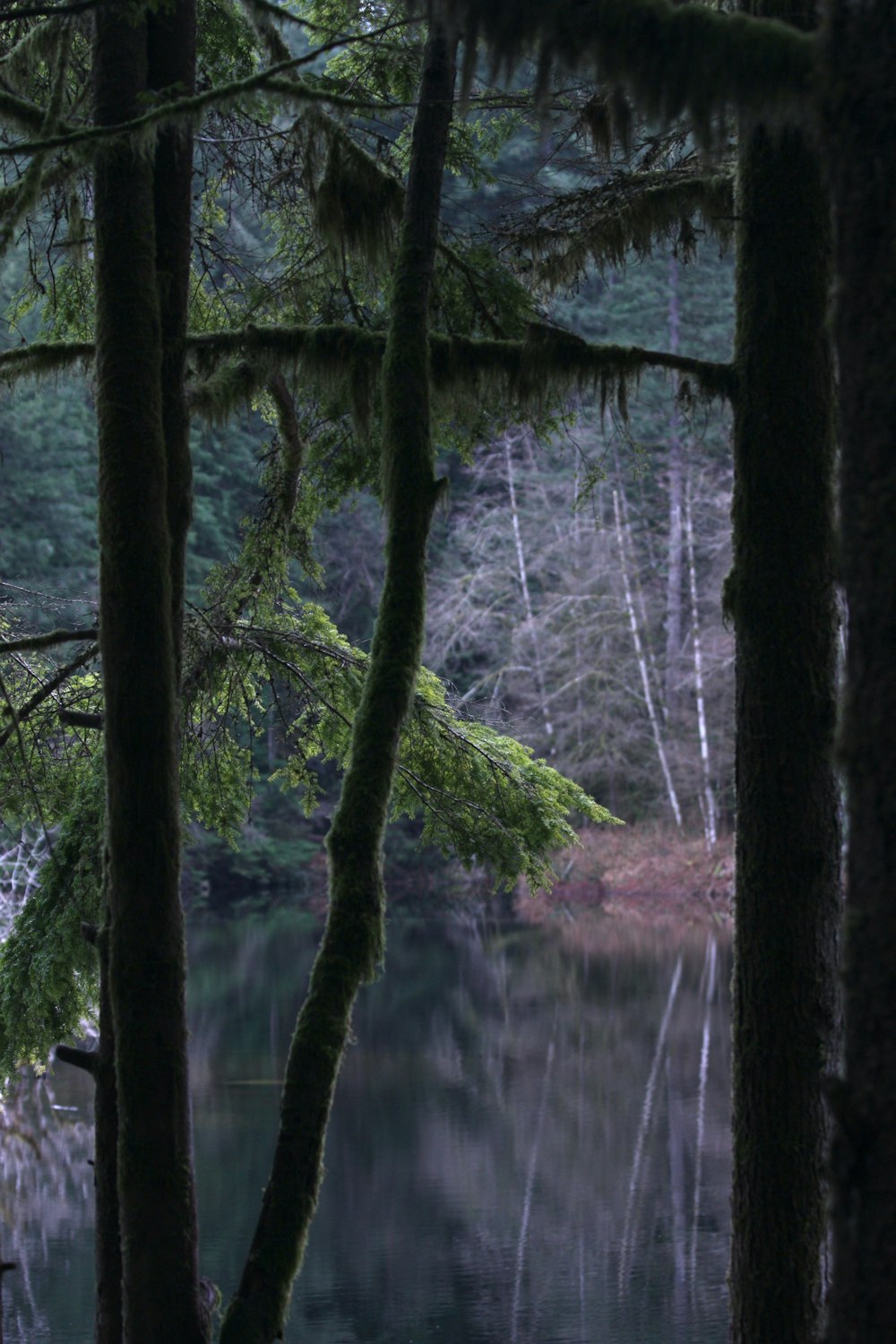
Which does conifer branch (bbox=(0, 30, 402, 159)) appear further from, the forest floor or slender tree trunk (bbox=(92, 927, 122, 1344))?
the forest floor

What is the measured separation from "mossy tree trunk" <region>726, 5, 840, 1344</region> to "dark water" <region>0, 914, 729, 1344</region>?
22.0ft

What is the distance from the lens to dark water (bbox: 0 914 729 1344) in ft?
36.3

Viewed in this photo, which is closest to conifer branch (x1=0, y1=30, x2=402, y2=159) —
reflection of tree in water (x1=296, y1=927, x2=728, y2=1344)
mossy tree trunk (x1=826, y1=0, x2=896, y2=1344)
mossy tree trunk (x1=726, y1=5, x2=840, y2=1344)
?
mossy tree trunk (x1=726, y1=5, x2=840, y2=1344)

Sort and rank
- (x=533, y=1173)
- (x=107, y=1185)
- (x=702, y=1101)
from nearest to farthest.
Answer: (x=107, y=1185)
(x=533, y=1173)
(x=702, y=1101)

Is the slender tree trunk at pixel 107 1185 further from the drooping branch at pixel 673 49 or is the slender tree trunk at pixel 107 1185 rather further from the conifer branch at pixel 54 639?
the drooping branch at pixel 673 49

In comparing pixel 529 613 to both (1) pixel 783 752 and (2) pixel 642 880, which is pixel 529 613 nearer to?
(2) pixel 642 880

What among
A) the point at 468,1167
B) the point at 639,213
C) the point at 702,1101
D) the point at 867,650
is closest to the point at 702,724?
the point at 702,1101

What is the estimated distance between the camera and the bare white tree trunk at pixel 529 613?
3066 cm

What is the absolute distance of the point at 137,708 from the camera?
438 centimetres

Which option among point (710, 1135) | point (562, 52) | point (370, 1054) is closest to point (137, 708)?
point (562, 52)

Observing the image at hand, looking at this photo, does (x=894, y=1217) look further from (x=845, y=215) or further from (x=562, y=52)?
(x=562, y=52)

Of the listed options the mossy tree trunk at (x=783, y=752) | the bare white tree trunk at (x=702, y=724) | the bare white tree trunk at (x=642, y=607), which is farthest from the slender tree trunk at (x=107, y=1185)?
the bare white tree trunk at (x=642, y=607)

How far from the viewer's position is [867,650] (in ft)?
7.85

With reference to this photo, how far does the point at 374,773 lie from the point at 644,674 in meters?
26.4
